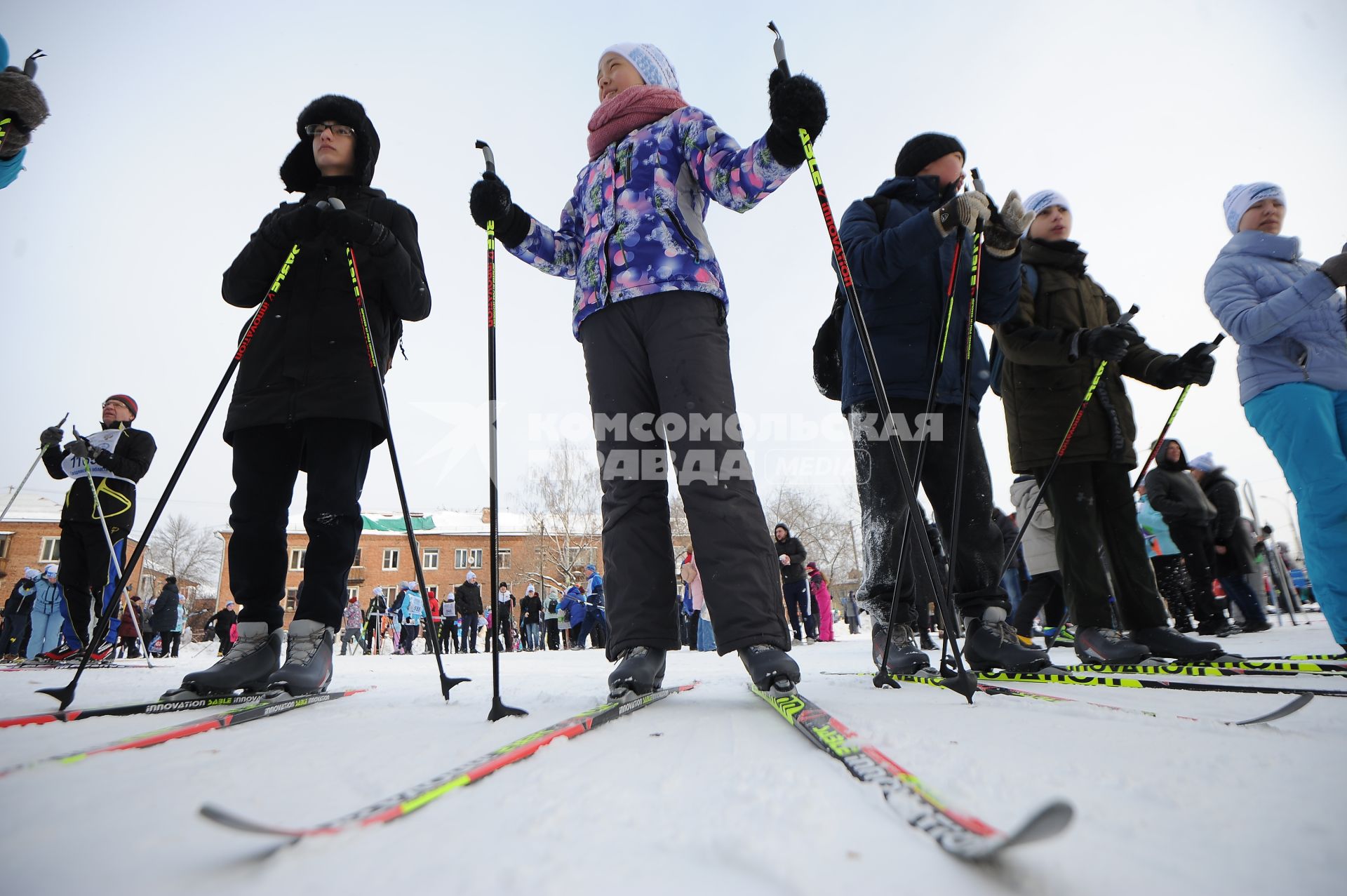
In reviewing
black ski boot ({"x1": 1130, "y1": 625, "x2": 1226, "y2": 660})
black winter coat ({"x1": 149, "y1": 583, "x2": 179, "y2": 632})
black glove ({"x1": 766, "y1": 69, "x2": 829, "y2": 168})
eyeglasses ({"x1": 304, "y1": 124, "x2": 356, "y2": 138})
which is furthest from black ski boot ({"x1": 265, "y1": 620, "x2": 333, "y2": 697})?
black winter coat ({"x1": 149, "y1": 583, "x2": 179, "y2": 632})

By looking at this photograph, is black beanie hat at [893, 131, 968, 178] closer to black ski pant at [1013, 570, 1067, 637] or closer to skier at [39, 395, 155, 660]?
black ski pant at [1013, 570, 1067, 637]

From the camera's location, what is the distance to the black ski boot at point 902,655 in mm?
2158

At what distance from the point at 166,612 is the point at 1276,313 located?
15.0 meters

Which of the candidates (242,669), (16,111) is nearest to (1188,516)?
(242,669)

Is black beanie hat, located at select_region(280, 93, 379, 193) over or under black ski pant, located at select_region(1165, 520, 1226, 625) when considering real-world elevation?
over

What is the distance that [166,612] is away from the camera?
461 inches

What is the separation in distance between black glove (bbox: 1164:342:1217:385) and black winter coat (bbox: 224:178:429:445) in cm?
302

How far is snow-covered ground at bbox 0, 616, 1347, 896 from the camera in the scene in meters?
0.50

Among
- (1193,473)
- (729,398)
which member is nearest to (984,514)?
(729,398)

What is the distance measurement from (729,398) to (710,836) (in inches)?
57.6

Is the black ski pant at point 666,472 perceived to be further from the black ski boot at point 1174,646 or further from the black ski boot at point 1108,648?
the black ski boot at point 1174,646

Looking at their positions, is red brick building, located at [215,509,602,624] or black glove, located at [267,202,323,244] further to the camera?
red brick building, located at [215,509,602,624]

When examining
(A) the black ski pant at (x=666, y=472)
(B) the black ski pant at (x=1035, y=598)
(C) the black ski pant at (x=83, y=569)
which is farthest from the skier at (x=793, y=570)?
(A) the black ski pant at (x=666, y=472)

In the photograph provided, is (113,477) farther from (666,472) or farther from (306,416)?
(666,472)
